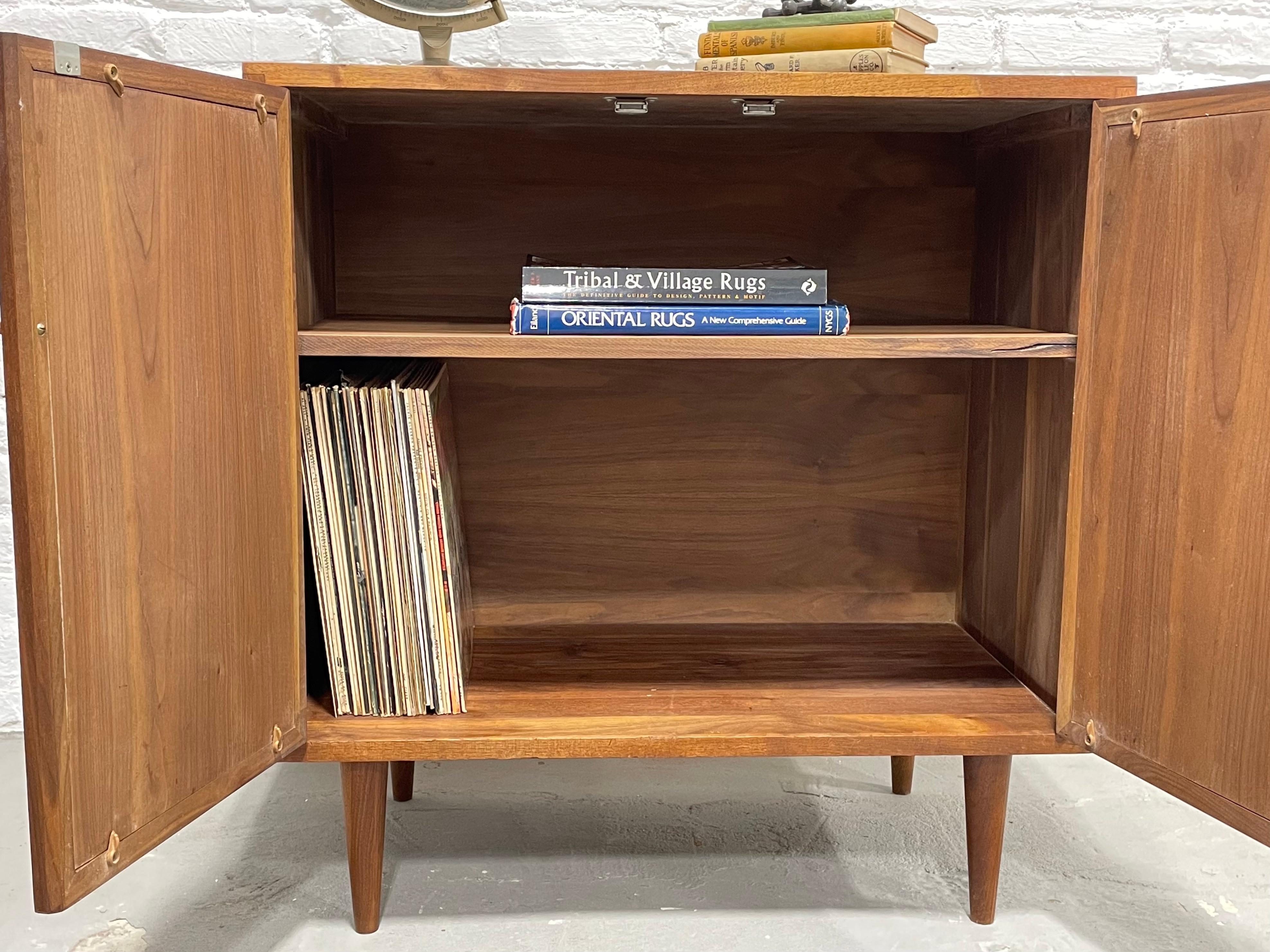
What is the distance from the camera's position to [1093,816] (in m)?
1.39

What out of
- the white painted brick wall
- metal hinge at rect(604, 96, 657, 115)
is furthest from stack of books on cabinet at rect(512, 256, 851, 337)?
the white painted brick wall

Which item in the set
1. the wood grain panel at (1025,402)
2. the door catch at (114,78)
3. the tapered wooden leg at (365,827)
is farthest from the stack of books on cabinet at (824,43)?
the tapered wooden leg at (365,827)

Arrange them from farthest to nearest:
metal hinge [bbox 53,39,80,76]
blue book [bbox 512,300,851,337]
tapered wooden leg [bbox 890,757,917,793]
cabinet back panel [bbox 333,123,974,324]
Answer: tapered wooden leg [bbox 890,757,917,793] < cabinet back panel [bbox 333,123,974,324] < blue book [bbox 512,300,851,337] < metal hinge [bbox 53,39,80,76]

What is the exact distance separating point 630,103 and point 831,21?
0.23 meters

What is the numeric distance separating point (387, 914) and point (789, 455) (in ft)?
2.22

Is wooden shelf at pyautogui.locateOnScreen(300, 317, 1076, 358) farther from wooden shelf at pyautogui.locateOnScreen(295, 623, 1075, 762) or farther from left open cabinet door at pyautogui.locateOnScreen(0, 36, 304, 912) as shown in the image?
wooden shelf at pyautogui.locateOnScreen(295, 623, 1075, 762)

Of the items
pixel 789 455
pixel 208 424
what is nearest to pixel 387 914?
pixel 208 424

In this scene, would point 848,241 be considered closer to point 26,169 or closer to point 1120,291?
point 1120,291

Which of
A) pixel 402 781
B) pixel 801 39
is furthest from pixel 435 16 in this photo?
pixel 402 781

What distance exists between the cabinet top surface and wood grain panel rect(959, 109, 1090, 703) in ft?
0.25

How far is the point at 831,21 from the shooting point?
1.08 metres

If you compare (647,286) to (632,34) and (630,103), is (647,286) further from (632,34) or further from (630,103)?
(632,34)

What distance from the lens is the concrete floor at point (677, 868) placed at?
1133mm

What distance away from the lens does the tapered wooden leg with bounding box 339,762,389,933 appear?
1088 millimetres
